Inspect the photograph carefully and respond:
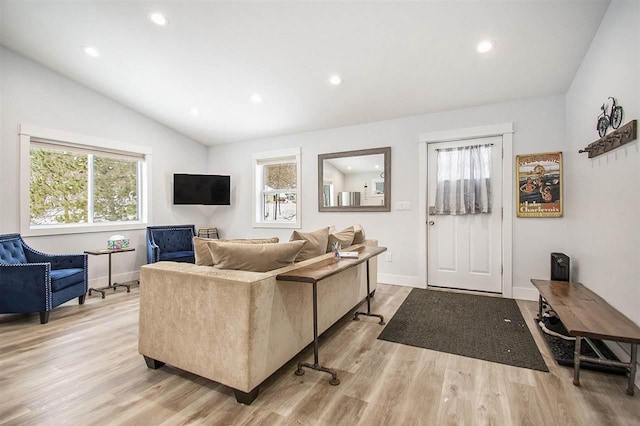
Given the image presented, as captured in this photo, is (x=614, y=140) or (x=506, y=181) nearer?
(x=614, y=140)

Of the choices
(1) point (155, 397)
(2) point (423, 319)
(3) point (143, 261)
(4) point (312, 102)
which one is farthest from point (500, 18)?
(3) point (143, 261)

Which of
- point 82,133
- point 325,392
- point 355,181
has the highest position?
point 82,133

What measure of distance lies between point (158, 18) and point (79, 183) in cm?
278

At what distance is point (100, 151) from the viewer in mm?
4336

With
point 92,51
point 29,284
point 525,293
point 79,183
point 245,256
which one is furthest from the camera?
point 79,183

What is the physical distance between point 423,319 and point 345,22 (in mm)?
2916

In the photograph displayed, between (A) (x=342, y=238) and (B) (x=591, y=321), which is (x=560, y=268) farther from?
(A) (x=342, y=238)

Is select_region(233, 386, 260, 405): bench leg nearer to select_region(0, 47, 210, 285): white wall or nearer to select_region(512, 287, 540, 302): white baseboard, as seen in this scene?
select_region(512, 287, 540, 302): white baseboard

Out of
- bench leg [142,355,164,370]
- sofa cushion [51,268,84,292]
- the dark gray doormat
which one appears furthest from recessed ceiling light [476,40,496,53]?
sofa cushion [51,268,84,292]

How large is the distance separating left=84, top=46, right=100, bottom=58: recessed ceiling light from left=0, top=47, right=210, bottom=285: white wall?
34.2 inches

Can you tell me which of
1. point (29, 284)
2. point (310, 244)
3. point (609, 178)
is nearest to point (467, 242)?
point (609, 178)

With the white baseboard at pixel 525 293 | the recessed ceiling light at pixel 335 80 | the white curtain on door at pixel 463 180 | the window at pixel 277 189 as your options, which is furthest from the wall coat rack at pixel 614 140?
the window at pixel 277 189

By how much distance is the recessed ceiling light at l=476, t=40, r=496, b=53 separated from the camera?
2.68 metres

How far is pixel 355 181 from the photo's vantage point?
4.55 meters
